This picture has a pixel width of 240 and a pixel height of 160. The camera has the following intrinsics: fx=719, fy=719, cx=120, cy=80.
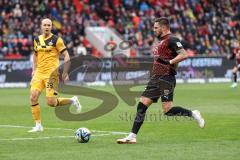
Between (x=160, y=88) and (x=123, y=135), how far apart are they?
186 centimetres

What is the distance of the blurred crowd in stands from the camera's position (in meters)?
39.7

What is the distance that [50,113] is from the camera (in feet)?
70.0

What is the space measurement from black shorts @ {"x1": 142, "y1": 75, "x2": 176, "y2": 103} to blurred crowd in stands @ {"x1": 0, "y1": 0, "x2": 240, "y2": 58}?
82.5 ft

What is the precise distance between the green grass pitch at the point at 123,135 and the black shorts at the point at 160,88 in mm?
859

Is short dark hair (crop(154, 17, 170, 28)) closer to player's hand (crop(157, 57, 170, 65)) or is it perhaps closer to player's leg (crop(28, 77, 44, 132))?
player's hand (crop(157, 57, 170, 65))

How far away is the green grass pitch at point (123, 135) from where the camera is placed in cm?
1154

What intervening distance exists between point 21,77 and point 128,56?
651 centimetres

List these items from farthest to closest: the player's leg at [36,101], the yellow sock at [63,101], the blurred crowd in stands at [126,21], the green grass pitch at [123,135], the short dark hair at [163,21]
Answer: the blurred crowd in stands at [126,21] < the yellow sock at [63,101] < the player's leg at [36,101] < the short dark hair at [163,21] < the green grass pitch at [123,135]

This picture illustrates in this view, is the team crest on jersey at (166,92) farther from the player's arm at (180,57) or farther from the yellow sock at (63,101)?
the yellow sock at (63,101)

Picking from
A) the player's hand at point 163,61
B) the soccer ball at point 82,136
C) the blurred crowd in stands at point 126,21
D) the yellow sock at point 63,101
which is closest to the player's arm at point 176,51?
the player's hand at point 163,61

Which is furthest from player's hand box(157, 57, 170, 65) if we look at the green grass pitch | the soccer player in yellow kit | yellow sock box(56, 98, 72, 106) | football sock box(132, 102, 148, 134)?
yellow sock box(56, 98, 72, 106)

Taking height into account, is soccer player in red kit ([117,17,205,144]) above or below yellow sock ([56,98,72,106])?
above

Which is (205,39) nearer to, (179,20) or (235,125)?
(179,20)

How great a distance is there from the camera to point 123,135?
14.9 m
